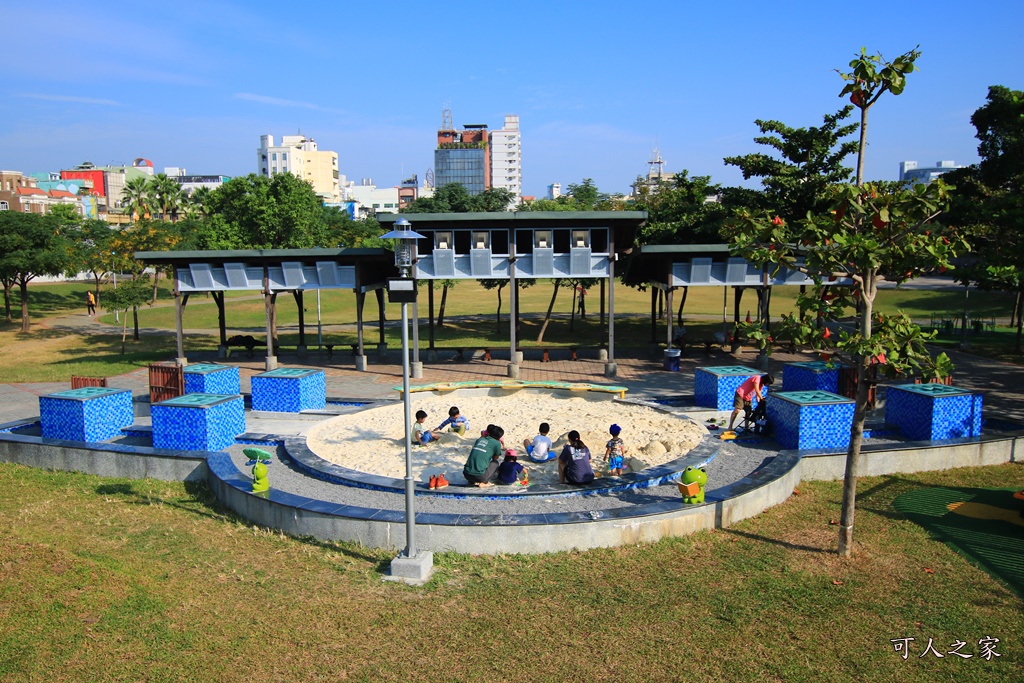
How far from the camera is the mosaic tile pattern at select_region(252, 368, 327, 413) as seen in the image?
17.7 meters

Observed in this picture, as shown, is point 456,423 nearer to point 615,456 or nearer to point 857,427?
point 615,456

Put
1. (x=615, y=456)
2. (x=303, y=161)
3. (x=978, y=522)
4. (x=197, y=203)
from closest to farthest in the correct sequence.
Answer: (x=978, y=522) < (x=615, y=456) < (x=197, y=203) < (x=303, y=161)

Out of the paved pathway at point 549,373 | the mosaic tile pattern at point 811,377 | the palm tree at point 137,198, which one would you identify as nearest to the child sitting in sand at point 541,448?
the paved pathway at point 549,373

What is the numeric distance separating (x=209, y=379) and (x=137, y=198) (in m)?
64.9

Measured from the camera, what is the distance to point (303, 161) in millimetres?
163000

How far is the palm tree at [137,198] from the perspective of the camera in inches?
2817

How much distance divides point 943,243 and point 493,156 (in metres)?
185

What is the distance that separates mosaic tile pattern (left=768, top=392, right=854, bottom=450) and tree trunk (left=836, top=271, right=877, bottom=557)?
4.15 m

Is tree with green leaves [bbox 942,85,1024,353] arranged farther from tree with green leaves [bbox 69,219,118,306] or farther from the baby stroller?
tree with green leaves [bbox 69,219,118,306]

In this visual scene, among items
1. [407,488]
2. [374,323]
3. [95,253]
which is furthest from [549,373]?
[95,253]

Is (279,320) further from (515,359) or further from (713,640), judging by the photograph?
(713,640)

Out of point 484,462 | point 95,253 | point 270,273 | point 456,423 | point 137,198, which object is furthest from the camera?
point 137,198

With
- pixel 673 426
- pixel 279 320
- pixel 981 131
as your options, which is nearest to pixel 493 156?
pixel 279 320

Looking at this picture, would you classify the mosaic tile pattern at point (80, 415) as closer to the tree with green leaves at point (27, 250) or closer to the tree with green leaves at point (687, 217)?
the tree with green leaves at point (687, 217)
